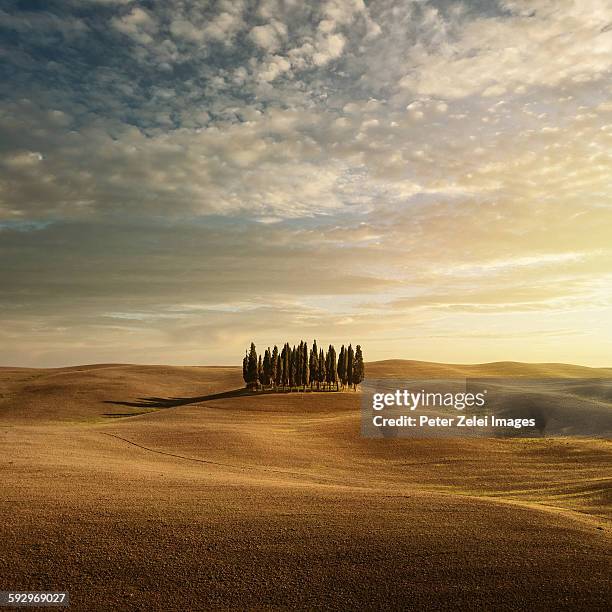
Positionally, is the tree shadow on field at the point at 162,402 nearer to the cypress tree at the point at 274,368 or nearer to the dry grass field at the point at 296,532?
the cypress tree at the point at 274,368

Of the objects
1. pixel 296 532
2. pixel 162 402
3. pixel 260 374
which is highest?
pixel 260 374

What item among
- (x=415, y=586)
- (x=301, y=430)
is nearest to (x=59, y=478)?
(x=415, y=586)

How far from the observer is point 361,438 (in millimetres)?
44781

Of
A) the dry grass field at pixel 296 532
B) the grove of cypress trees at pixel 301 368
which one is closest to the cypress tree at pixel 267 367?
the grove of cypress trees at pixel 301 368

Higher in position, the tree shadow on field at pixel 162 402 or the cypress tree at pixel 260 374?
the cypress tree at pixel 260 374

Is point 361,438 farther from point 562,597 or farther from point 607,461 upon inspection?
point 562,597

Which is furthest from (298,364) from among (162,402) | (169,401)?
(162,402)

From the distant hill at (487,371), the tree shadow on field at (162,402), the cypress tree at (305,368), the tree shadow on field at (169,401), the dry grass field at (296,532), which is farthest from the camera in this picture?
the distant hill at (487,371)

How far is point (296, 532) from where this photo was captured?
16078 mm

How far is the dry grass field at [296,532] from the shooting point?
12594mm

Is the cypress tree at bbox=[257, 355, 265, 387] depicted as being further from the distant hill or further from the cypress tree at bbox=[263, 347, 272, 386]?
the distant hill

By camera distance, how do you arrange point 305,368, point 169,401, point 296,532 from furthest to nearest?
point 305,368 → point 169,401 → point 296,532

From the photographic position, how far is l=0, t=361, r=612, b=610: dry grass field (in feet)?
41.3

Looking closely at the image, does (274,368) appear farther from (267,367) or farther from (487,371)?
(487,371)
